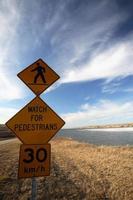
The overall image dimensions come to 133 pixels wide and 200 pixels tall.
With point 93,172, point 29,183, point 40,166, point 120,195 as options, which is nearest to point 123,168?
point 93,172

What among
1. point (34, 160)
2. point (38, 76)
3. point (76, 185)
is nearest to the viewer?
point (34, 160)

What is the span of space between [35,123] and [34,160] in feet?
2.39

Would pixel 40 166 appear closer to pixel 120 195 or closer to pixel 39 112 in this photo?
pixel 39 112

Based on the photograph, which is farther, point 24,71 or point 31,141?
point 24,71

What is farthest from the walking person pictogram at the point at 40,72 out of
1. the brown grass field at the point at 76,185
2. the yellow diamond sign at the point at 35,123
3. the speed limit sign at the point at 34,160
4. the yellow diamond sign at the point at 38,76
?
the brown grass field at the point at 76,185

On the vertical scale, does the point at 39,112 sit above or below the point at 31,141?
above

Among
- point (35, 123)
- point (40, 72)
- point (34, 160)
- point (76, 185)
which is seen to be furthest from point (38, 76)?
point (76, 185)

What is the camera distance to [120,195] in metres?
7.44

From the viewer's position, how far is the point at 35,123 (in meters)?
4.38

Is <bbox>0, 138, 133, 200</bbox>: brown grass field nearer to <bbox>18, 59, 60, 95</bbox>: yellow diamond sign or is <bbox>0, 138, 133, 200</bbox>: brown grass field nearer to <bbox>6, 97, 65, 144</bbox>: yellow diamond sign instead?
<bbox>6, 97, 65, 144</bbox>: yellow diamond sign

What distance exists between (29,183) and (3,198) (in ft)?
5.76

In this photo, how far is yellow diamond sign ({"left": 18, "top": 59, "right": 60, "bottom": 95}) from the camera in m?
4.57

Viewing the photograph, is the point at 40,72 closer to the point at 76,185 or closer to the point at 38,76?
the point at 38,76

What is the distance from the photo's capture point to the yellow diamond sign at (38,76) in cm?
457
